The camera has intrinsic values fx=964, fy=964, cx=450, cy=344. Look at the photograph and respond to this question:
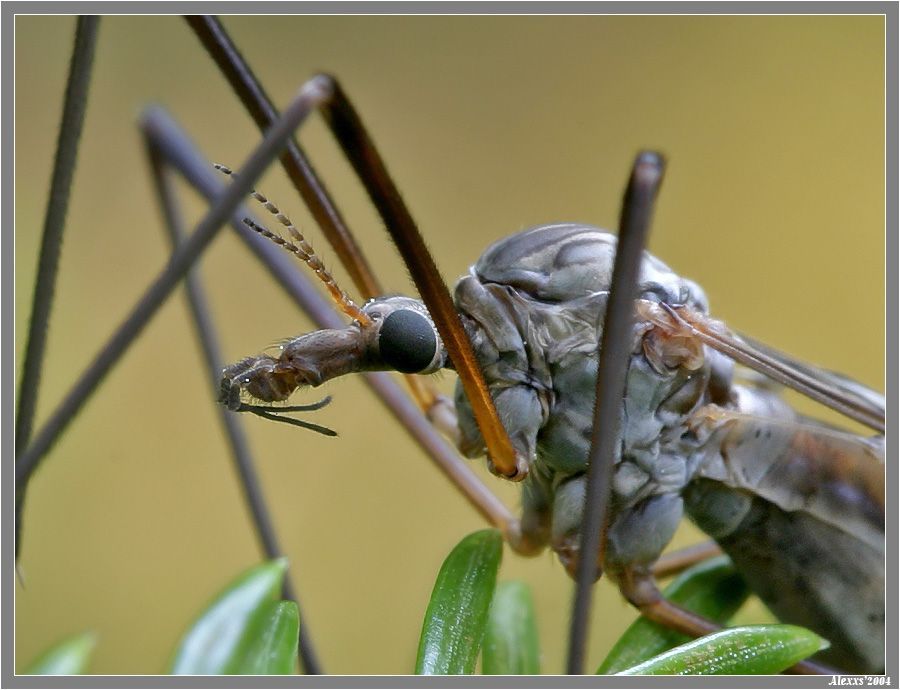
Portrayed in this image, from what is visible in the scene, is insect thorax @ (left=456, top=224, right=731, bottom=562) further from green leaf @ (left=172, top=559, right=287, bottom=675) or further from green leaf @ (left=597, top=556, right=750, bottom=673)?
green leaf @ (left=172, top=559, right=287, bottom=675)

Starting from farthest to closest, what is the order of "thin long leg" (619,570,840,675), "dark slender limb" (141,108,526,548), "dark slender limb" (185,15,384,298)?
"dark slender limb" (141,108,526,548), "dark slender limb" (185,15,384,298), "thin long leg" (619,570,840,675)

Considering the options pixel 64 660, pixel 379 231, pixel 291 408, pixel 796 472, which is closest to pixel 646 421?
pixel 796 472

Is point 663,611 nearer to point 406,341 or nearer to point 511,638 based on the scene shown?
point 511,638

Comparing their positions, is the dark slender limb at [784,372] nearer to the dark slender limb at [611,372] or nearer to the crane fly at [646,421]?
the crane fly at [646,421]

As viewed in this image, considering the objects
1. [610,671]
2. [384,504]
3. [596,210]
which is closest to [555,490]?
[610,671]

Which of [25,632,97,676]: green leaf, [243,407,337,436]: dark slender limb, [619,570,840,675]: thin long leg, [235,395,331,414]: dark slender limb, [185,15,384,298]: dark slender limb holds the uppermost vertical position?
[185,15,384,298]: dark slender limb

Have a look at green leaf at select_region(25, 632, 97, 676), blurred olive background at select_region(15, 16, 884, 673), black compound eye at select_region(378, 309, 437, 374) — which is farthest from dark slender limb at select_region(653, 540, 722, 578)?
blurred olive background at select_region(15, 16, 884, 673)

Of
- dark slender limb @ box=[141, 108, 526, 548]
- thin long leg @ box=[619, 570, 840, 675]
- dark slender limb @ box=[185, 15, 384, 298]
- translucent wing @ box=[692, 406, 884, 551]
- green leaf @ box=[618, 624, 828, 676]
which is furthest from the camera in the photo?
dark slender limb @ box=[141, 108, 526, 548]
